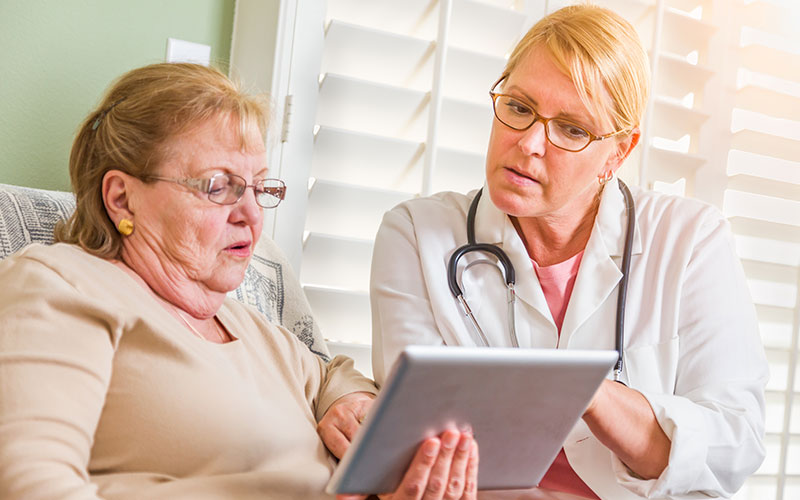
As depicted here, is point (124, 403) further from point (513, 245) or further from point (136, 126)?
point (513, 245)

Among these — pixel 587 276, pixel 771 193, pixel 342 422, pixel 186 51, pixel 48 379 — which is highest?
pixel 186 51

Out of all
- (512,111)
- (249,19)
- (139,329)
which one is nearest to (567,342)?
(512,111)

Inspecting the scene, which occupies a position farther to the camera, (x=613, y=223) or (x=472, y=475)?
(x=613, y=223)

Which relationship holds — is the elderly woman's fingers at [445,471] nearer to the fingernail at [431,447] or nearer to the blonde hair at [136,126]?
the fingernail at [431,447]

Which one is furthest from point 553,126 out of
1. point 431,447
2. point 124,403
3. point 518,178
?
point 124,403

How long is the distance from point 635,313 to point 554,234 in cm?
22

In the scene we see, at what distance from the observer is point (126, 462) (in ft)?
3.24

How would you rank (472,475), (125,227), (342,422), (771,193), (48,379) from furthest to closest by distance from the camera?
1. (771,193)
2. (342,422)
3. (125,227)
4. (472,475)
5. (48,379)

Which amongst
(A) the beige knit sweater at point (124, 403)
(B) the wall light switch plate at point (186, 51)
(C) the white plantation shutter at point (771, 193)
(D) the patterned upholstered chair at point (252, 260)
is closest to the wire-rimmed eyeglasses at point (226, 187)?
(A) the beige knit sweater at point (124, 403)

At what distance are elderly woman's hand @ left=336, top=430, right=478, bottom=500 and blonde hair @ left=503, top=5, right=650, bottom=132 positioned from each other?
28.5 inches

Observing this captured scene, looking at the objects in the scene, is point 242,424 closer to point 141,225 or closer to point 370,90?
point 141,225

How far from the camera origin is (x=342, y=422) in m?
1.21

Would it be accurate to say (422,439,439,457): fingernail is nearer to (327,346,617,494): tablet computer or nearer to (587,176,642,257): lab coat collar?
(327,346,617,494): tablet computer

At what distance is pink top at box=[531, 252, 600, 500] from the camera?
4.70 ft
